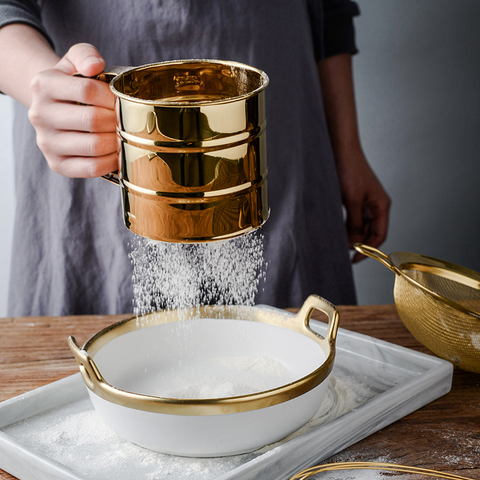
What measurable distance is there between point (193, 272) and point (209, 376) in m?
0.24

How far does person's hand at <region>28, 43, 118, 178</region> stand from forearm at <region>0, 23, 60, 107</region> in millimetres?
149

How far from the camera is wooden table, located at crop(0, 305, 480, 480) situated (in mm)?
513

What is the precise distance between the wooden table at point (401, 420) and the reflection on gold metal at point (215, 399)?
0.08 m

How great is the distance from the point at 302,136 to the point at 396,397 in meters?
0.54

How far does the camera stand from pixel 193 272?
840 mm

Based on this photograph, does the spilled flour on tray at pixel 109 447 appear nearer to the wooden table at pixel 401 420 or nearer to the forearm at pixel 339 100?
the wooden table at pixel 401 420

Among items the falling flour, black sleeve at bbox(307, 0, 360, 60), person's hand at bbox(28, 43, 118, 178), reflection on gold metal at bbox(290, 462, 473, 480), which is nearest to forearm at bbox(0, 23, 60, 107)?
person's hand at bbox(28, 43, 118, 178)

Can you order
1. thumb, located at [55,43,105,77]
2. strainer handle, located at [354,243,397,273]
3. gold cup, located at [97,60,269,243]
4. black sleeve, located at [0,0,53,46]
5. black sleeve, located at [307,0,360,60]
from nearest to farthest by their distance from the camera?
gold cup, located at [97,60,269,243], thumb, located at [55,43,105,77], strainer handle, located at [354,243,397,273], black sleeve, located at [0,0,53,46], black sleeve, located at [307,0,360,60]

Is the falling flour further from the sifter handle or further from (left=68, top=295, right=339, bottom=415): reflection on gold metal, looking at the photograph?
the sifter handle

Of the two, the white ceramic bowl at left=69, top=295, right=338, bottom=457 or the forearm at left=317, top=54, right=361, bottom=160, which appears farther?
the forearm at left=317, top=54, right=361, bottom=160

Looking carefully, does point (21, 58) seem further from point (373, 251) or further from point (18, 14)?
point (373, 251)

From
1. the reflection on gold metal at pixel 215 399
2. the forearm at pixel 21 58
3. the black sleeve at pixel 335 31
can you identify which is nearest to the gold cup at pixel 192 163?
the reflection on gold metal at pixel 215 399

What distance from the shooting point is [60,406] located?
61 centimetres

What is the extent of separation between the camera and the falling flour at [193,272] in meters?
0.72
